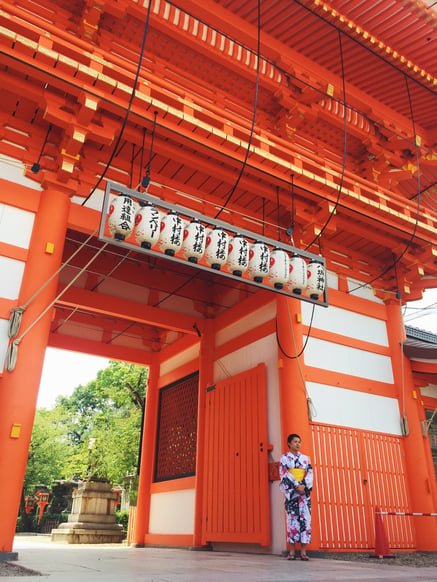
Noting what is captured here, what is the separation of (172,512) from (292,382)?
13.1 feet

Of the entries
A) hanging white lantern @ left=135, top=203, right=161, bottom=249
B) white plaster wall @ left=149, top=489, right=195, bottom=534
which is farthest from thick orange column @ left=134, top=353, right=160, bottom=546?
hanging white lantern @ left=135, top=203, right=161, bottom=249

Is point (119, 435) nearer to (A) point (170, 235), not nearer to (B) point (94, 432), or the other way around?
(B) point (94, 432)

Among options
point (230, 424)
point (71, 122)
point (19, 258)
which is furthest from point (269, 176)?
point (230, 424)

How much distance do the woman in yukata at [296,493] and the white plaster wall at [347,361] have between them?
1565 mm

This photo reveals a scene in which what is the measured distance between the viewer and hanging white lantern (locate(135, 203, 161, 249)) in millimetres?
4875

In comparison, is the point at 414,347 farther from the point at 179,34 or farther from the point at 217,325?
the point at 179,34

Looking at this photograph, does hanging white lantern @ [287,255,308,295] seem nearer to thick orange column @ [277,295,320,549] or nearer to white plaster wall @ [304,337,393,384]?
thick orange column @ [277,295,320,549]

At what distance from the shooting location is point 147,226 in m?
4.88

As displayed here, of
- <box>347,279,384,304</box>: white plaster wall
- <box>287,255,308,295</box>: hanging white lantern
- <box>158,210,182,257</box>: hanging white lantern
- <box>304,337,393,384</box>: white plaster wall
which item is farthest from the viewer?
<box>347,279,384,304</box>: white plaster wall

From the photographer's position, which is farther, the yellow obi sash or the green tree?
the green tree

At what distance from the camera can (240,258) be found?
17.9ft

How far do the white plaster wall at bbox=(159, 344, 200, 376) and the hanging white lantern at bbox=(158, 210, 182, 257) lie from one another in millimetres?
4533

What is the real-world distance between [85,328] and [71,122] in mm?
5636

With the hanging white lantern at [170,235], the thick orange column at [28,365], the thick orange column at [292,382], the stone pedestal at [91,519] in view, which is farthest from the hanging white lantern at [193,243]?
the stone pedestal at [91,519]
